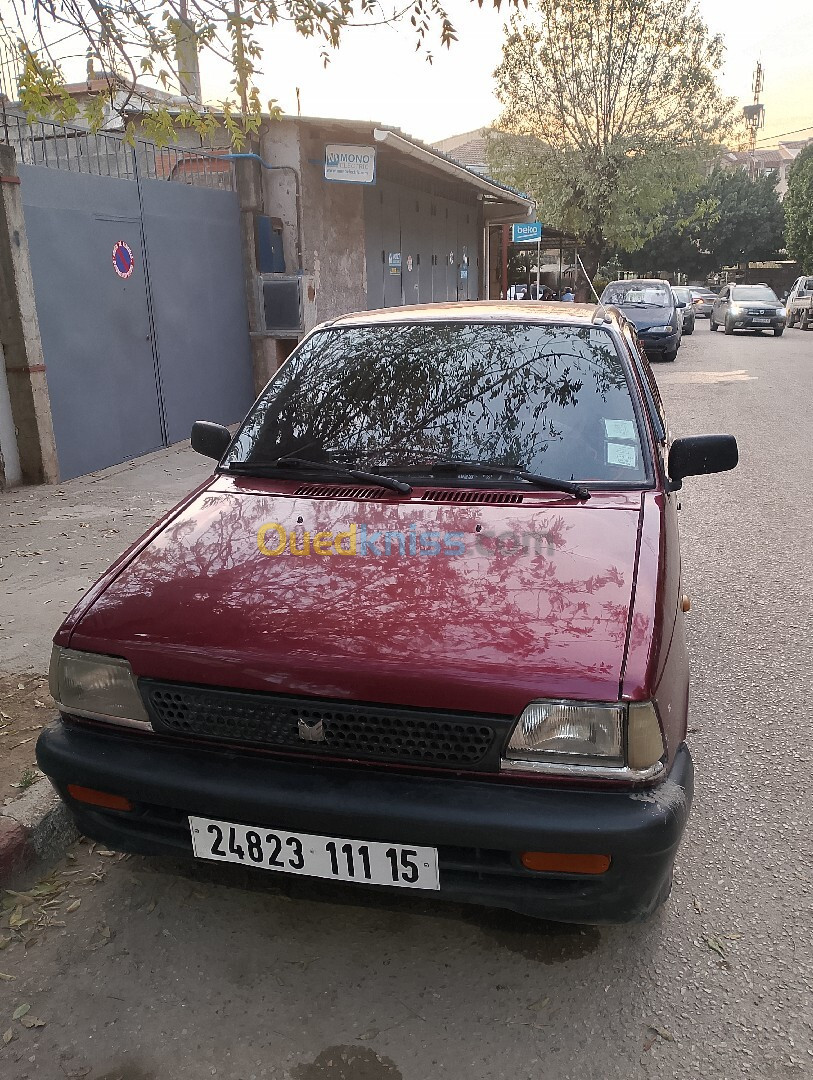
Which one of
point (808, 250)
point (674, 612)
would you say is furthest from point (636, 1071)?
point (808, 250)

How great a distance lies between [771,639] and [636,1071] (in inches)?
107

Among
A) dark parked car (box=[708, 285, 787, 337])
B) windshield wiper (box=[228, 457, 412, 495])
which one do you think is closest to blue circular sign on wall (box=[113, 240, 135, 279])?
windshield wiper (box=[228, 457, 412, 495])

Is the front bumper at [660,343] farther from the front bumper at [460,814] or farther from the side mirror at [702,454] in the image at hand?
the front bumper at [460,814]

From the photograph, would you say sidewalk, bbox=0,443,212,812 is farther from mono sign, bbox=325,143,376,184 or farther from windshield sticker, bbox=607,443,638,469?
mono sign, bbox=325,143,376,184

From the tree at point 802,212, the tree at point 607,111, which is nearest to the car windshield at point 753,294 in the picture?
the tree at point 607,111

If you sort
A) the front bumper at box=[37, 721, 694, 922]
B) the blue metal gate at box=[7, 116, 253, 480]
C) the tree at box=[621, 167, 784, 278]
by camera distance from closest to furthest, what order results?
the front bumper at box=[37, 721, 694, 922]
the blue metal gate at box=[7, 116, 253, 480]
the tree at box=[621, 167, 784, 278]

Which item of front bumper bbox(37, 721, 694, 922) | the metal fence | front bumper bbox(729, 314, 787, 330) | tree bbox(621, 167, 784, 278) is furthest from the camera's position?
tree bbox(621, 167, 784, 278)

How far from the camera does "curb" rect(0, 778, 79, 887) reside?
8.90 ft

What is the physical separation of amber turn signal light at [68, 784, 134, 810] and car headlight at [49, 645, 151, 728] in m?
0.19

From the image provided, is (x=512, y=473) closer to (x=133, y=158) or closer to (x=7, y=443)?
(x=7, y=443)

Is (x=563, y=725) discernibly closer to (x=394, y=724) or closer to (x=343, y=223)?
(x=394, y=724)

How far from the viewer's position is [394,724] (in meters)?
2.03

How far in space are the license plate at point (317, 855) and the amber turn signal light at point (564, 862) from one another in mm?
226

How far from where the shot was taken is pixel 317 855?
205cm
